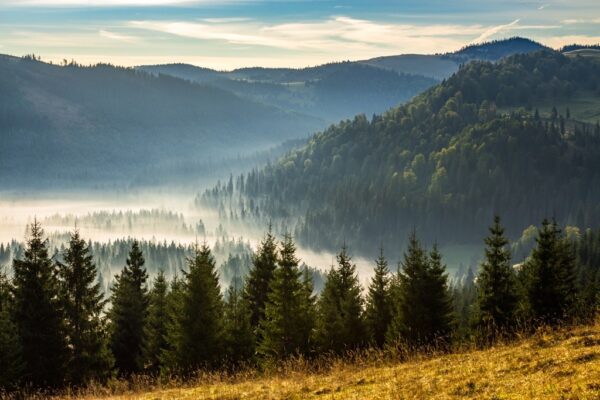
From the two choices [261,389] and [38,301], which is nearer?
[261,389]

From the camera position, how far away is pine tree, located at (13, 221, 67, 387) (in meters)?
47.0

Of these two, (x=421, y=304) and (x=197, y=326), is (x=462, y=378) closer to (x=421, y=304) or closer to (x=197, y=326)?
(x=197, y=326)

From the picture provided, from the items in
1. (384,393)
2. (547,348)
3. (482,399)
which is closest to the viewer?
(482,399)

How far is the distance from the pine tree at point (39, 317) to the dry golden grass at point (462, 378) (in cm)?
2054

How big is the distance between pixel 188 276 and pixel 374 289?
846 inches

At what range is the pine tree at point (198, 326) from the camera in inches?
1764

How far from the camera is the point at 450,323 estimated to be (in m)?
50.0

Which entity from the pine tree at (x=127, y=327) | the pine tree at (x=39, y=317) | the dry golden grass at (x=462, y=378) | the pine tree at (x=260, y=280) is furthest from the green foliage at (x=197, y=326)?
the pine tree at (x=127, y=327)

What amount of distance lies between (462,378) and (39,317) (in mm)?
36920

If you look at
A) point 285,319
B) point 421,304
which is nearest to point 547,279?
point 421,304

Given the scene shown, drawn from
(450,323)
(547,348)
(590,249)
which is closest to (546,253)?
(450,323)

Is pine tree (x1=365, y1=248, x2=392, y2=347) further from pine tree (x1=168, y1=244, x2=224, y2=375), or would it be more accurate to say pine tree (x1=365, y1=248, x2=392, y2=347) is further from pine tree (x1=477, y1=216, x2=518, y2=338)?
pine tree (x1=168, y1=244, x2=224, y2=375)

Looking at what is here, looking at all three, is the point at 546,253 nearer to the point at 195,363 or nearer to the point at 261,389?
the point at 195,363

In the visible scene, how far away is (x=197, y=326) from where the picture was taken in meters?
45.6
